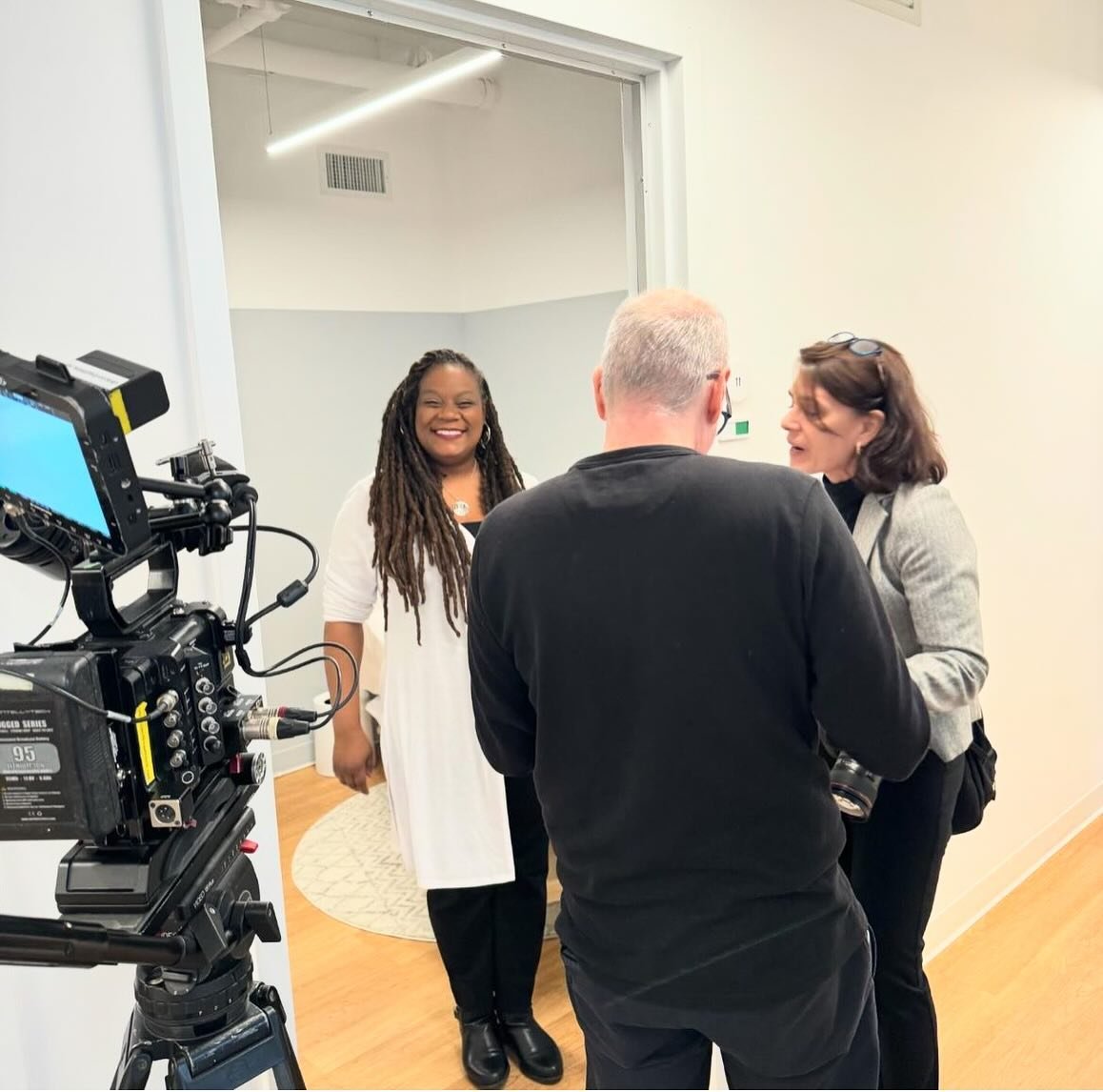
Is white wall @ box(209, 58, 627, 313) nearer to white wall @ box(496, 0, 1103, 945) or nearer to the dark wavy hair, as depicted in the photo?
white wall @ box(496, 0, 1103, 945)

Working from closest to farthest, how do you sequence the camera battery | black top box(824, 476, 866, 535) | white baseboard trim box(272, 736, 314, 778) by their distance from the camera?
1. the camera battery
2. black top box(824, 476, 866, 535)
3. white baseboard trim box(272, 736, 314, 778)

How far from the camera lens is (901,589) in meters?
1.58

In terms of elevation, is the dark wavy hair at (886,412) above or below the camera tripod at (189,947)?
above

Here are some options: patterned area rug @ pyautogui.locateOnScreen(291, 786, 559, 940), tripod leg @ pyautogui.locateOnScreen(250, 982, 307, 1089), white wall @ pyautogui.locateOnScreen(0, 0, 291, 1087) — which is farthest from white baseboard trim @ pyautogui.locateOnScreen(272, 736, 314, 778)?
tripod leg @ pyautogui.locateOnScreen(250, 982, 307, 1089)

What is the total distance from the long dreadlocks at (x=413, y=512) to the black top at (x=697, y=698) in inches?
27.8

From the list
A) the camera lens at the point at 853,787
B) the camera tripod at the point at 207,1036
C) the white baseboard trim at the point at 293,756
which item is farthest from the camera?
the white baseboard trim at the point at 293,756

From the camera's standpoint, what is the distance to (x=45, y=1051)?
4.25 feet

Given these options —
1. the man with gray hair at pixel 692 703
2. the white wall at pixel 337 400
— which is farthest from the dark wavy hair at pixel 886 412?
the white wall at pixel 337 400

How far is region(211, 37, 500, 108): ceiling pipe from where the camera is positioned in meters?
3.64

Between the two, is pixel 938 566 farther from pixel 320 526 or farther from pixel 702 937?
pixel 320 526

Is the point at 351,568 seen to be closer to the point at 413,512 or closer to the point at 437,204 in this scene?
the point at 413,512

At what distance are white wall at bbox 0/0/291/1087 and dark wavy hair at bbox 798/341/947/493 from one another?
98cm

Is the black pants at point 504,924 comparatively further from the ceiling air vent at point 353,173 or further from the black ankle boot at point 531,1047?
the ceiling air vent at point 353,173

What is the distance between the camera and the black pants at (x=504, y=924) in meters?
1.99
